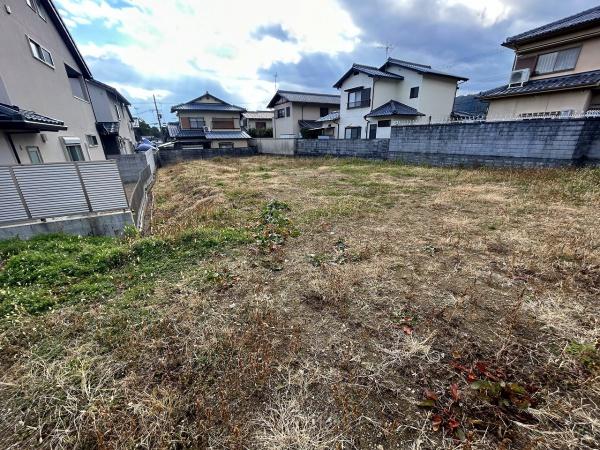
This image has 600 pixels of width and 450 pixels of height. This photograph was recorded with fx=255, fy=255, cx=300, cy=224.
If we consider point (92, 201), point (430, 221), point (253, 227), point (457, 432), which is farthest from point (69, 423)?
point (430, 221)

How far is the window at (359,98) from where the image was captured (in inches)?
789

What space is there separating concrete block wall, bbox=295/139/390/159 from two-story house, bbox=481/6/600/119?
6.03m

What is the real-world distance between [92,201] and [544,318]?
7.26 metres

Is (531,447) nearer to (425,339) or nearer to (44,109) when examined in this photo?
(425,339)

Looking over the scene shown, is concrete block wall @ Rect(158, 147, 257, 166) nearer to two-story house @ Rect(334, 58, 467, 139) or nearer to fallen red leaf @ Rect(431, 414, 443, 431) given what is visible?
two-story house @ Rect(334, 58, 467, 139)

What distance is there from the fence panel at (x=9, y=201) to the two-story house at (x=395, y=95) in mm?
19073

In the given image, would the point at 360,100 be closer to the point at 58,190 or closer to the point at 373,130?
the point at 373,130

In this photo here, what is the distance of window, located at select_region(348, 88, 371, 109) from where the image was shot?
2003 centimetres

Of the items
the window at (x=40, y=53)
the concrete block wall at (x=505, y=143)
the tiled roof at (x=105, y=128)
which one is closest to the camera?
the concrete block wall at (x=505, y=143)

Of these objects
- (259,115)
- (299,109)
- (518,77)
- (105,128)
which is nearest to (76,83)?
(105,128)

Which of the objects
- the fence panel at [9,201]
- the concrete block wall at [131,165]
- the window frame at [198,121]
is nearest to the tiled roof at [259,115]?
the window frame at [198,121]

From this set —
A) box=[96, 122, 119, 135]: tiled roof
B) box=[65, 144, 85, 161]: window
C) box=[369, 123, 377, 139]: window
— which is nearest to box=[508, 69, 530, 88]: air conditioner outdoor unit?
box=[369, 123, 377, 139]: window

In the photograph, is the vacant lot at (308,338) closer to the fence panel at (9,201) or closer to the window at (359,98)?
the fence panel at (9,201)

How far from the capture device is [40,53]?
8805mm
